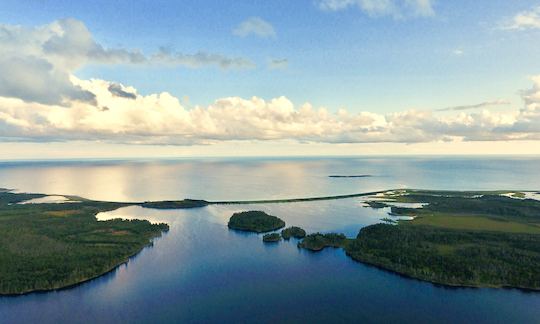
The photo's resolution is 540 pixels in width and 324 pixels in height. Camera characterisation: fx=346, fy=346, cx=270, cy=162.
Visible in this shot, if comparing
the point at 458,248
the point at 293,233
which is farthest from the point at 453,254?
the point at 293,233

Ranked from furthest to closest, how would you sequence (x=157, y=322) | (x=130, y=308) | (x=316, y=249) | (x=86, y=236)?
(x=86, y=236)
(x=316, y=249)
(x=130, y=308)
(x=157, y=322)

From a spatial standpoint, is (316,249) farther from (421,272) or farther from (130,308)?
(130,308)

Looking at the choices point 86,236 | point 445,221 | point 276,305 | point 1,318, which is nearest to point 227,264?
point 276,305

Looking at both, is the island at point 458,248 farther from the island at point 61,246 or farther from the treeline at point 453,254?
the island at point 61,246

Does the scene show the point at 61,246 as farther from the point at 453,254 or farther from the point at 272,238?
the point at 453,254

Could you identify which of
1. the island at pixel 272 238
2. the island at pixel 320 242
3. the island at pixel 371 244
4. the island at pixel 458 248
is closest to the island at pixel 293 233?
the island at pixel 371 244

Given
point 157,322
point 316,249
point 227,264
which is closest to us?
point 157,322
